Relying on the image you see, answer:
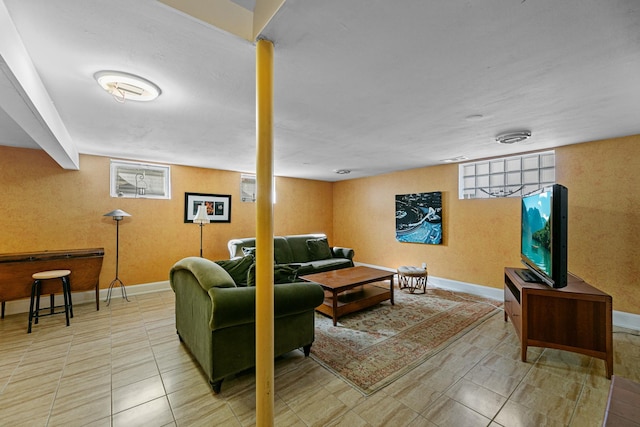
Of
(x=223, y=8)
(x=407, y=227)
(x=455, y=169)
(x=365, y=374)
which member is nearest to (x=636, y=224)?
(x=455, y=169)

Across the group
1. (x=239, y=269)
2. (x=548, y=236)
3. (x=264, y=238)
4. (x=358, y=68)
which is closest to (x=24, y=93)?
(x=264, y=238)

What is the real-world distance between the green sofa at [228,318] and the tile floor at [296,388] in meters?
0.20

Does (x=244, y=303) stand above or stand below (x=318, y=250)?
above

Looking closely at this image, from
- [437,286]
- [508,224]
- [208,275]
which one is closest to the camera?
[208,275]

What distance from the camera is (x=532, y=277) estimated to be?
8.41ft

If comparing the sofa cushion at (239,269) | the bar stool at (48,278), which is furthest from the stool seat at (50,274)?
the sofa cushion at (239,269)

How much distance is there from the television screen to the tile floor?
89cm

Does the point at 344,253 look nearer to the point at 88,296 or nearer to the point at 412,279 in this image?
the point at 412,279

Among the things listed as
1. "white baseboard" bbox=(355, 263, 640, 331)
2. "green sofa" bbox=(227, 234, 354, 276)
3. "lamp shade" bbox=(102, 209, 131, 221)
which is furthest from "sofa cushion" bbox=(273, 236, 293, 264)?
"white baseboard" bbox=(355, 263, 640, 331)

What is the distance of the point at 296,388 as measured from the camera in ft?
6.17

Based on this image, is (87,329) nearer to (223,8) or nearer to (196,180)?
(196,180)

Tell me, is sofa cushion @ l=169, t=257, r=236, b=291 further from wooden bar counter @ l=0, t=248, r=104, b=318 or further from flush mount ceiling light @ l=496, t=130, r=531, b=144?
flush mount ceiling light @ l=496, t=130, r=531, b=144

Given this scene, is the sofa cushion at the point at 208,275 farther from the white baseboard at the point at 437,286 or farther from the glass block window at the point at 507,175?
the glass block window at the point at 507,175

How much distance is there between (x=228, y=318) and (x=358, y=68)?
1.90m
